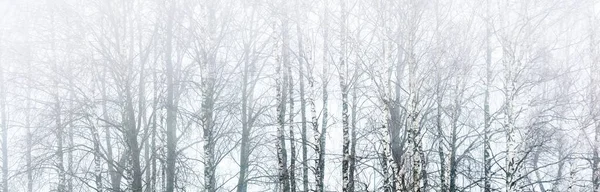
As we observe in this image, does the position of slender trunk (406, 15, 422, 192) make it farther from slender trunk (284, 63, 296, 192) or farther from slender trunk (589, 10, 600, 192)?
slender trunk (589, 10, 600, 192)

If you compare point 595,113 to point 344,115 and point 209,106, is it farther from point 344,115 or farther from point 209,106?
point 209,106

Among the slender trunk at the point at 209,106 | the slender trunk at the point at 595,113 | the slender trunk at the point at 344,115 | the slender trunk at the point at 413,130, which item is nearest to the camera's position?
the slender trunk at the point at 413,130

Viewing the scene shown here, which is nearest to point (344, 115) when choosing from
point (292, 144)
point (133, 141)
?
point (292, 144)

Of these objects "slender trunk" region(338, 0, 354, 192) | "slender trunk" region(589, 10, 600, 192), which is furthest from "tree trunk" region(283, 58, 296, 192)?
"slender trunk" region(589, 10, 600, 192)

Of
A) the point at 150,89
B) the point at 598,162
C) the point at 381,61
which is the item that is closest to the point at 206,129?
the point at 381,61

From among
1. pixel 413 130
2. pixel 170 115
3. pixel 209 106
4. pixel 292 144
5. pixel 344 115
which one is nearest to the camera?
pixel 413 130

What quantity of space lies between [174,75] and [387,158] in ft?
23.5

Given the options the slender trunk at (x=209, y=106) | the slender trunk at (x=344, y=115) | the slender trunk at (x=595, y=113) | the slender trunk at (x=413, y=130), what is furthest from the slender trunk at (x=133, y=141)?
the slender trunk at (x=595, y=113)

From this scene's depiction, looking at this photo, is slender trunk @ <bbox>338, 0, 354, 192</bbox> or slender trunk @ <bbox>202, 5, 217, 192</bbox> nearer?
slender trunk @ <bbox>202, 5, 217, 192</bbox>

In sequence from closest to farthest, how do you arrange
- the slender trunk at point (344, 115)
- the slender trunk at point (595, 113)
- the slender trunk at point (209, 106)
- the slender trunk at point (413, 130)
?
the slender trunk at point (413, 130) → the slender trunk at point (209, 106) → the slender trunk at point (344, 115) → the slender trunk at point (595, 113)

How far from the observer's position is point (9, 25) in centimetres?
1780

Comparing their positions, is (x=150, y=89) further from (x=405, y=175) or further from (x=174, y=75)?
(x=405, y=175)

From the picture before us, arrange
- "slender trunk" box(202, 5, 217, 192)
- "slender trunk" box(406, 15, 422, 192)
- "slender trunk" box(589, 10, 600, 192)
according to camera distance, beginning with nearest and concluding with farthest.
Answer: "slender trunk" box(406, 15, 422, 192), "slender trunk" box(202, 5, 217, 192), "slender trunk" box(589, 10, 600, 192)

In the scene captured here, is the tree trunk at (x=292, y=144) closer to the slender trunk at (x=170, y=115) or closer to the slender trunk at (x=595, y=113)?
the slender trunk at (x=170, y=115)
